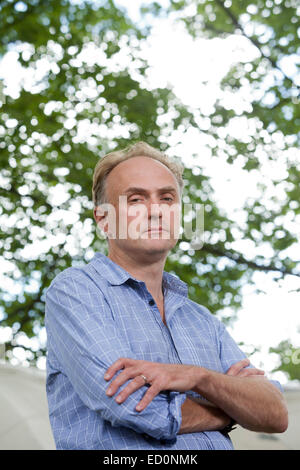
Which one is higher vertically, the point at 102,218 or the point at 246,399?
the point at 102,218

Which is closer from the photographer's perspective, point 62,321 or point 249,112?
point 62,321

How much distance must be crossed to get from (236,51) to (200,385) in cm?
479

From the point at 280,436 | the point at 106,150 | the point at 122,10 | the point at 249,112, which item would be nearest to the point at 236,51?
the point at 249,112

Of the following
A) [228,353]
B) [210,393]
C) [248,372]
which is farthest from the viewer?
[228,353]

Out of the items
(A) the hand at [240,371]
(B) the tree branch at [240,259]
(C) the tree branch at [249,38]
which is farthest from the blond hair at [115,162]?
(C) the tree branch at [249,38]

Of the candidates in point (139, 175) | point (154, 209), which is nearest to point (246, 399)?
point (154, 209)

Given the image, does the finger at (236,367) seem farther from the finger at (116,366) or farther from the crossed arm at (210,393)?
the finger at (116,366)

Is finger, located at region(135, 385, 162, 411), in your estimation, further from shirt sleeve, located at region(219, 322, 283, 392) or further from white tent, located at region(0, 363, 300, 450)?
white tent, located at region(0, 363, 300, 450)

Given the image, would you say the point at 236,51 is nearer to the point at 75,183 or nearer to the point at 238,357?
the point at 75,183

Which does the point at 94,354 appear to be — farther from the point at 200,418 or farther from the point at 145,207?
the point at 145,207

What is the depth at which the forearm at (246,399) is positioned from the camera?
147cm

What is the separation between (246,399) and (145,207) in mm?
724

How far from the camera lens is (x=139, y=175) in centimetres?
187
